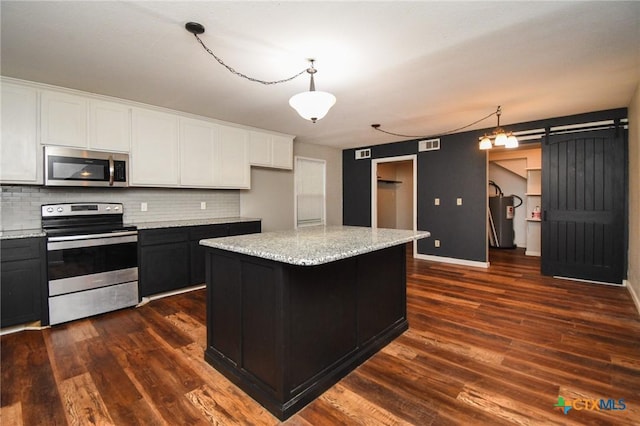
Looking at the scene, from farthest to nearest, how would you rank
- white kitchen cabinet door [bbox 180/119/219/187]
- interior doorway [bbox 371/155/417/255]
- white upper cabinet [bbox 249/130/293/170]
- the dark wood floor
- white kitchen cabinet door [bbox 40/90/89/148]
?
interior doorway [bbox 371/155/417/255], white upper cabinet [bbox 249/130/293/170], white kitchen cabinet door [bbox 180/119/219/187], white kitchen cabinet door [bbox 40/90/89/148], the dark wood floor

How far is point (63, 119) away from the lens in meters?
3.02

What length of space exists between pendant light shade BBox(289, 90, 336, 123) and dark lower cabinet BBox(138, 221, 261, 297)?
228cm

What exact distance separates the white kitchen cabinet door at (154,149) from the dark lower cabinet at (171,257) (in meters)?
0.66

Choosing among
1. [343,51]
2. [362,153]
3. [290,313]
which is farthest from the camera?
[362,153]

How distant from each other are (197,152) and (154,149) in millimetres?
531

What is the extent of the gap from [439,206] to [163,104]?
465 centimetres

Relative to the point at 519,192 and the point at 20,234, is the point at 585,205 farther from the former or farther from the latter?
the point at 20,234

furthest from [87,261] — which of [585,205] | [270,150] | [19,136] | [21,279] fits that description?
[585,205]

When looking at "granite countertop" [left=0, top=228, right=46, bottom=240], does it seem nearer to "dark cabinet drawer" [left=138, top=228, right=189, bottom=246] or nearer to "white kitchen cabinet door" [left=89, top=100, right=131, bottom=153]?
"dark cabinet drawer" [left=138, top=228, right=189, bottom=246]

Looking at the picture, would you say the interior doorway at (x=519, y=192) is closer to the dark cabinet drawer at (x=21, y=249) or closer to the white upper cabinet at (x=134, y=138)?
the white upper cabinet at (x=134, y=138)

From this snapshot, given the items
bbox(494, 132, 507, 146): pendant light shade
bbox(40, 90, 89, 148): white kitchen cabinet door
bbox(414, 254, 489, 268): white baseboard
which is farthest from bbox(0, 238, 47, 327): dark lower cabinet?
bbox(414, 254, 489, 268): white baseboard

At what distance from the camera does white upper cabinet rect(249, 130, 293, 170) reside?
4660 mm

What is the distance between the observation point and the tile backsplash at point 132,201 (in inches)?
120

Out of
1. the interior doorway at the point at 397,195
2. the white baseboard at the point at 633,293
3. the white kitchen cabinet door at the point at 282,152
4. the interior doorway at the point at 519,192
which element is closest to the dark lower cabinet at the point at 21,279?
the white kitchen cabinet door at the point at 282,152
